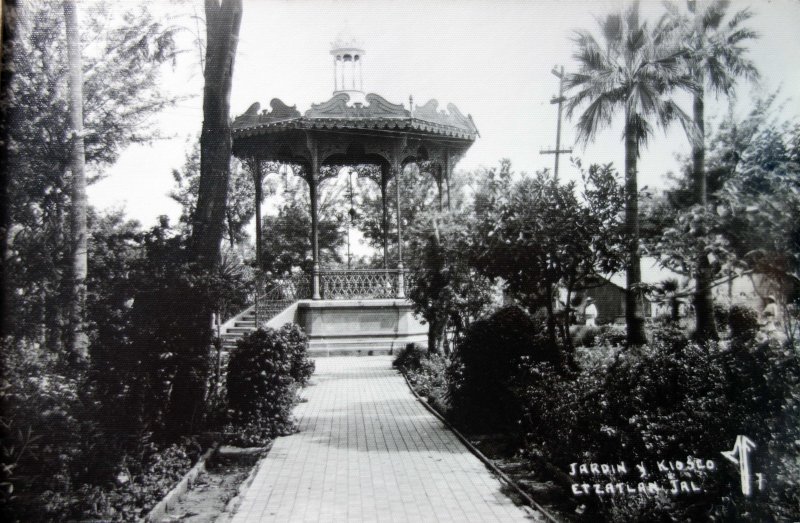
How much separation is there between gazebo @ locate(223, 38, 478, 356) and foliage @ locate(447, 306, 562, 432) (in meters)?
11.5

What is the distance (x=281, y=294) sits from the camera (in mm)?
22641

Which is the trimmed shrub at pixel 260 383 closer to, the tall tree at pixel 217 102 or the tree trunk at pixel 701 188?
the tall tree at pixel 217 102

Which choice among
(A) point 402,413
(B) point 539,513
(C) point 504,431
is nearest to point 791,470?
(B) point 539,513

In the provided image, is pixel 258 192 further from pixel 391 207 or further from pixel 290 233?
pixel 391 207

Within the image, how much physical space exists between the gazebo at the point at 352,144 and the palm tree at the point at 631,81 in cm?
524

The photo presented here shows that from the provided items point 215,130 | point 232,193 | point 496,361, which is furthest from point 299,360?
point 232,193

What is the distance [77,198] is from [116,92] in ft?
40.4

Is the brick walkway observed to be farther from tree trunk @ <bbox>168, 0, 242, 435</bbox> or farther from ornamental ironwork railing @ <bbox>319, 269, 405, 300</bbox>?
ornamental ironwork railing @ <bbox>319, 269, 405, 300</bbox>

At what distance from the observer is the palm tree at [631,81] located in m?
16.2

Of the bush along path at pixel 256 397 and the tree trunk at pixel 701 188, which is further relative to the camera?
the bush along path at pixel 256 397

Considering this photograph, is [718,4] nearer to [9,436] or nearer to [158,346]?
[158,346]

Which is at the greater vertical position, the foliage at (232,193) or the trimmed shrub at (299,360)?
the foliage at (232,193)

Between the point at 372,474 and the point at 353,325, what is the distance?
47.4ft

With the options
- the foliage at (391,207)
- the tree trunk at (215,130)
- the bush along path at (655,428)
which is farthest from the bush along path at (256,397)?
the foliage at (391,207)
